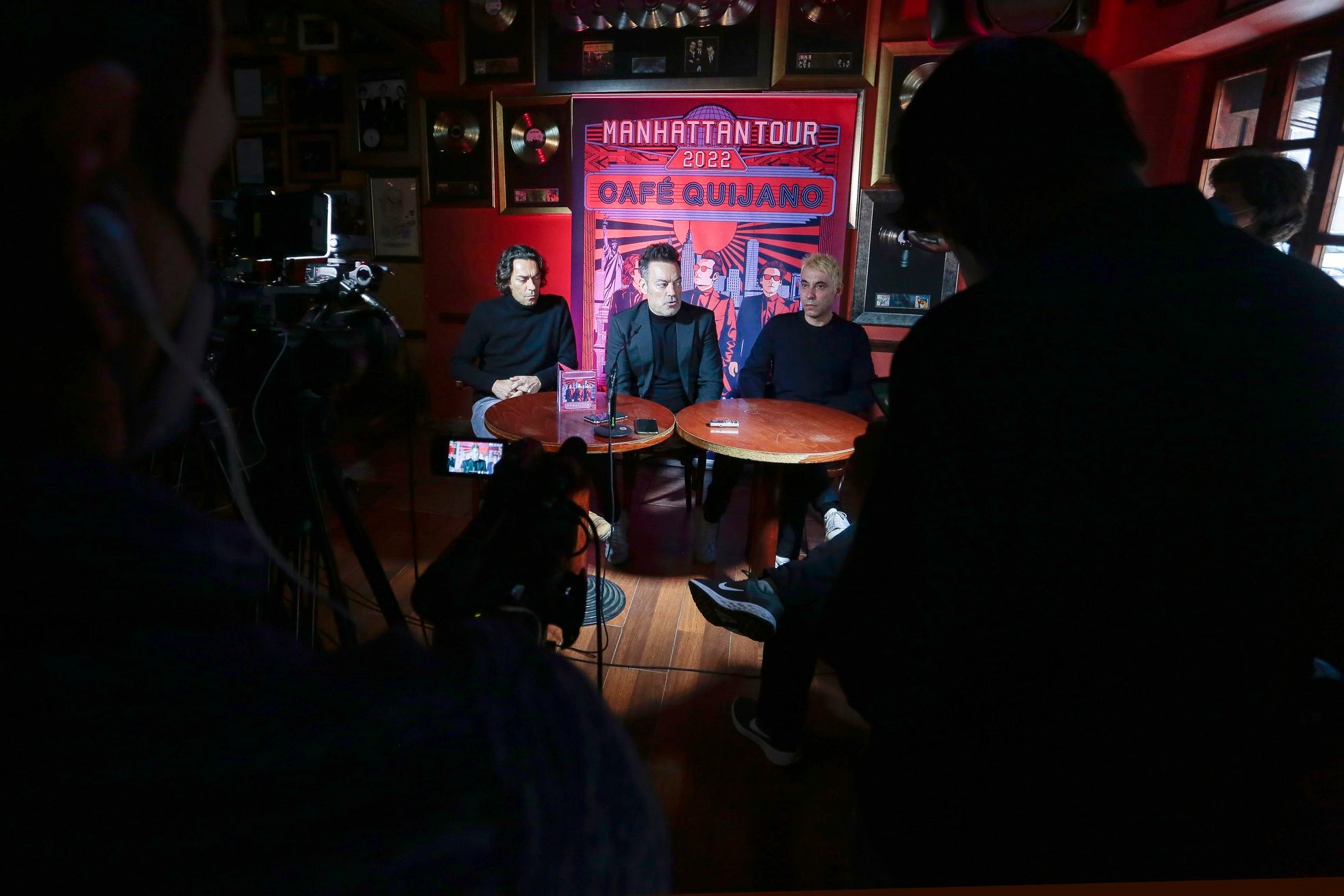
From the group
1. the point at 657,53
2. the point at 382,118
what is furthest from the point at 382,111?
the point at 657,53

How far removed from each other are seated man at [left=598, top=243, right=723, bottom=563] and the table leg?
0.78 meters

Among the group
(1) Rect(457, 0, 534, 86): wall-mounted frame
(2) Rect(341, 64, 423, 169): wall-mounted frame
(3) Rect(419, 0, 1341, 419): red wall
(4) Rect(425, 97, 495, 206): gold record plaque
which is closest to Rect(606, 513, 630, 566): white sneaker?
(3) Rect(419, 0, 1341, 419): red wall

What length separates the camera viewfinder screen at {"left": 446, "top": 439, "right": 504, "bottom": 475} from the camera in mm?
1115

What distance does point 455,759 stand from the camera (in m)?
0.35

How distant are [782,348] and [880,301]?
1.04m

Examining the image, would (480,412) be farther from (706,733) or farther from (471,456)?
(471,456)

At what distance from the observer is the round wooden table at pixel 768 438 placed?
239 cm

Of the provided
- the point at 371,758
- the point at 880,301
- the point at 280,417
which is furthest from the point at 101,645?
the point at 880,301

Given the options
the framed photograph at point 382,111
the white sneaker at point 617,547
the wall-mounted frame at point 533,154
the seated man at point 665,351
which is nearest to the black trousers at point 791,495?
the white sneaker at point 617,547

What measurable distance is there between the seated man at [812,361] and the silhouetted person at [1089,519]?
225cm

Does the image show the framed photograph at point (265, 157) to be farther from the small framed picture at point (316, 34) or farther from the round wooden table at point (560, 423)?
the round wooden table at point (560, 423)

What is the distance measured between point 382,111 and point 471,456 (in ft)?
14.1

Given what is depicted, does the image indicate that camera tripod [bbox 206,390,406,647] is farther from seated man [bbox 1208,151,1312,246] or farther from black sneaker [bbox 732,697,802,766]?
seated man [bbox 1208,151,1312,246]

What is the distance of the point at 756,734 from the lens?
191cm
